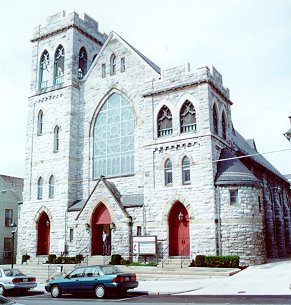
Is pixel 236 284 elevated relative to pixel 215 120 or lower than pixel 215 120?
lower

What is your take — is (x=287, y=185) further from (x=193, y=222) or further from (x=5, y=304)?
(x=5, y=304)

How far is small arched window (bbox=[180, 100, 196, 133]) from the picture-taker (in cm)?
2852

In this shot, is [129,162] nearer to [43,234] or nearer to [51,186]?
[51,186]

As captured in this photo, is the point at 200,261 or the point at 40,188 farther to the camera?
the point at 40,188

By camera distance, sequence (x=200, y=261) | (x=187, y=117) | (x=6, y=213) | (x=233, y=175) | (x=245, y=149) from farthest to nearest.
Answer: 1. (x=6, y=213)
2. (x=245, y=149)
3. (x=187, y=117)
4. (x=233, y=175)
5. (x=200, y=261)

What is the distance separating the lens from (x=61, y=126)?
113 feet

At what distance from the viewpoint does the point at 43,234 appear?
33969 millimetres

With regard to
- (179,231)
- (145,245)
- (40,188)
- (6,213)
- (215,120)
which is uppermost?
(215,120)

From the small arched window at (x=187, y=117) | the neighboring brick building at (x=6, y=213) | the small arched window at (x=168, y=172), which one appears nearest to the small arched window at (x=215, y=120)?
the small arched window at (x=187, y=117)

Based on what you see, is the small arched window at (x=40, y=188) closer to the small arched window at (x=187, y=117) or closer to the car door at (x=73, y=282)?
the small arched window at (x=187, y=117)

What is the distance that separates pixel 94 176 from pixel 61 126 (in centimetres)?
517

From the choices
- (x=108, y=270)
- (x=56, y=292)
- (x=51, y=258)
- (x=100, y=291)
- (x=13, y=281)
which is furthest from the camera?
(x=51, y=258)

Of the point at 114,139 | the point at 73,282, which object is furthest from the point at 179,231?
the point at 73,282

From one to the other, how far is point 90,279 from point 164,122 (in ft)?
48.8
